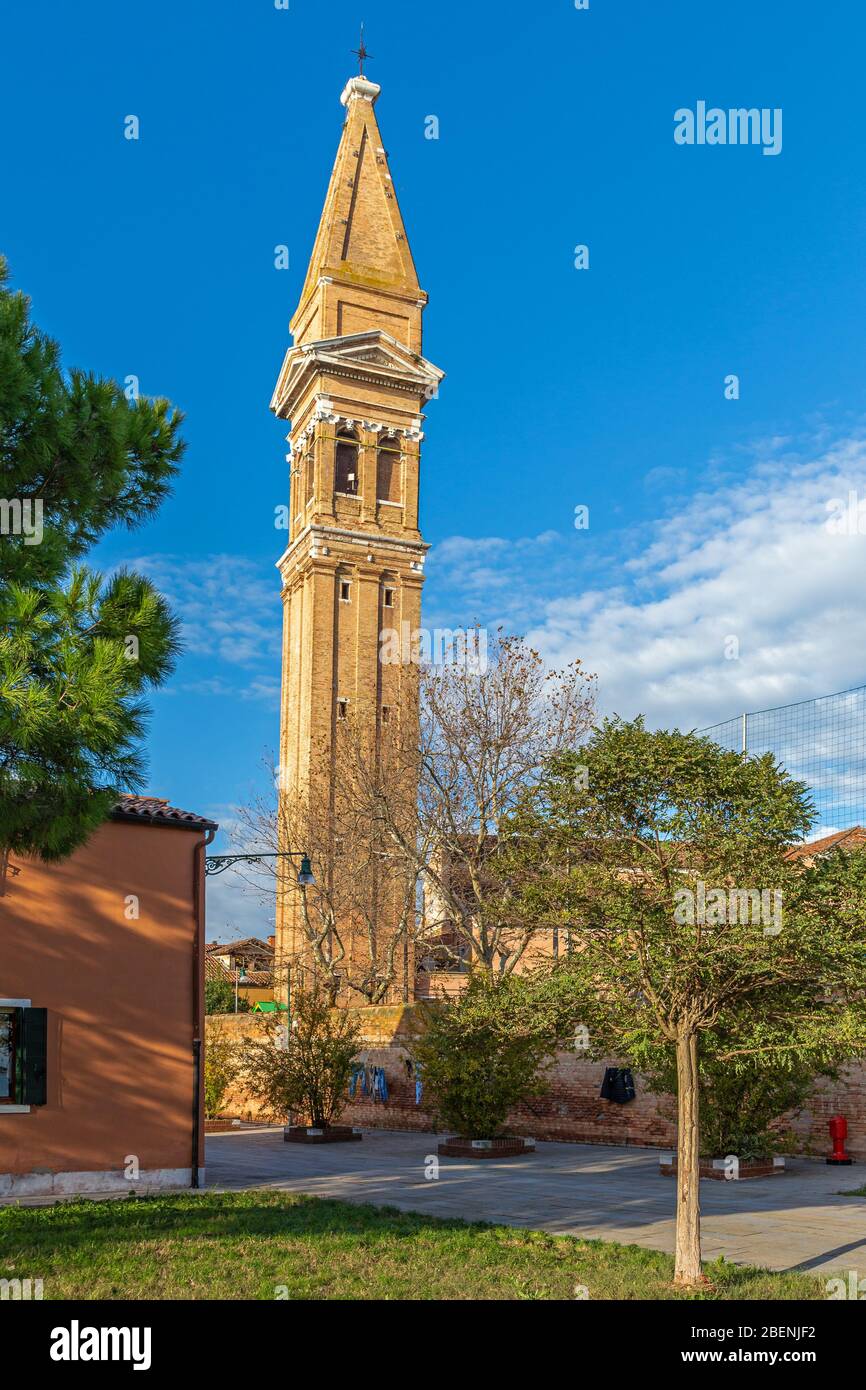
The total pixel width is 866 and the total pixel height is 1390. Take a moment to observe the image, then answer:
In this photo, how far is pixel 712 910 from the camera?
985 cm

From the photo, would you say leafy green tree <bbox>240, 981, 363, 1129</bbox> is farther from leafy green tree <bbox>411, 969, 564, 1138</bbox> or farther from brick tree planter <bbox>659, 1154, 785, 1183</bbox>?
brick tree planter <bbox>659, 1154, 785, 1183</bbox>

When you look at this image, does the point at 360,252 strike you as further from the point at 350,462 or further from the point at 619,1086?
the point at 619,1086

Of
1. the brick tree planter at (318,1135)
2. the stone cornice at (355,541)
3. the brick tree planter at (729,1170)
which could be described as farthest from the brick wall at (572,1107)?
the stone cornice at (355,541)

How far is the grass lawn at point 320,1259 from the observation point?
9.50m

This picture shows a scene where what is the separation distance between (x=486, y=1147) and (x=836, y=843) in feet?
28.6

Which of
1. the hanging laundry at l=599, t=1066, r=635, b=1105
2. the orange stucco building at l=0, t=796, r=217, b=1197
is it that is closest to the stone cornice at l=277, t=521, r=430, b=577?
the hanging laundry at l=599, t=1066, r=635, b=1105

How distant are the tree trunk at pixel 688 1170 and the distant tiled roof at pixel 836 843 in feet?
6.22

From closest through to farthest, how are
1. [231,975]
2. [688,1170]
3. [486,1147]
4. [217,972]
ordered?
1. [688,1170]
2. [486,1147]
3. [217,972]
4. [231,975]

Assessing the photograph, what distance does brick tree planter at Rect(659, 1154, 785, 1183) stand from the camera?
18141mm

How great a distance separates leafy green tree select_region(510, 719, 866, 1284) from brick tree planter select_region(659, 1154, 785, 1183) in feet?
28.4

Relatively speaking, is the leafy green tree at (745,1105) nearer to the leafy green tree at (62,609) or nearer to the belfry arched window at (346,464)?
the leafy green tree at (62,609)

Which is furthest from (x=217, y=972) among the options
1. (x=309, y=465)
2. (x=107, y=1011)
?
(x=107, y=1011)

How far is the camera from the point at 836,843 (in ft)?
62.5

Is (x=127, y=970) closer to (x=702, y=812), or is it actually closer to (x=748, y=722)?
(x=702, y=812)
